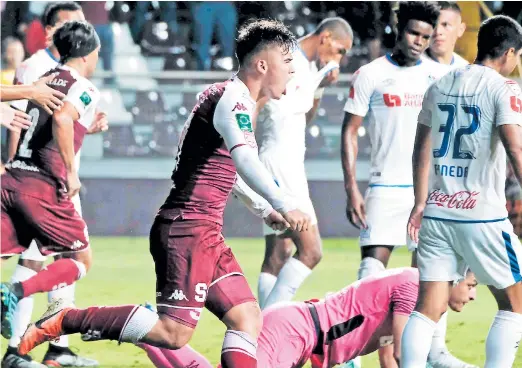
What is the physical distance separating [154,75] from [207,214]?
9.50 meters

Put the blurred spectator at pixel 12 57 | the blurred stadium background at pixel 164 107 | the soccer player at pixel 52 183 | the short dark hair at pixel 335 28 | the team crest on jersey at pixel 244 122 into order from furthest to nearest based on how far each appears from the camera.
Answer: the blurred spectator at pixel 12 57
the blurred stadium background at pixel 164 107
the short dark hair at pixel 335 28
the soccer player at pixel 52 183
the team crest on jersey at pixel 244 122

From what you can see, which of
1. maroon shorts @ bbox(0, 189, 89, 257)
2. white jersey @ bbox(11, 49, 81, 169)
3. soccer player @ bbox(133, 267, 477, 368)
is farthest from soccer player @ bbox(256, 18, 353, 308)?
soccer player @ bbox(133, 267, 477, 368)

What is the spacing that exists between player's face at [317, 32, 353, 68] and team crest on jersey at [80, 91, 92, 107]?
198cm

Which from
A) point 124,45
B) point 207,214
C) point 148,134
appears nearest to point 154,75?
point 148,134

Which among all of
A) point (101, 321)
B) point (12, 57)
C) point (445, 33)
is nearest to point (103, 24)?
point (12, 57)

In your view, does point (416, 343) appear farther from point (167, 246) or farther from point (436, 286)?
point (167, 246)

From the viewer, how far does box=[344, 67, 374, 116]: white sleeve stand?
22.9ft

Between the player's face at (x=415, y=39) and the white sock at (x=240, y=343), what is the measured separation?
261cm

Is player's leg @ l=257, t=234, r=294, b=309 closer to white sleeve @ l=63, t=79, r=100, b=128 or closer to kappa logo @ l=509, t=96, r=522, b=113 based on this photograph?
white sleeve @ l=63, t=79, r=100, b=128

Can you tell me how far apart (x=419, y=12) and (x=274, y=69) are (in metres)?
2.00

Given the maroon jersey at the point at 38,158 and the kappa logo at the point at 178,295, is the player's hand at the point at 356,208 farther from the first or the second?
the kappa logo at the point at 178,295

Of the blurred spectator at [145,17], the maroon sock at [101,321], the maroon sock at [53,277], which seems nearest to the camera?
the maroon sock at [101,321]

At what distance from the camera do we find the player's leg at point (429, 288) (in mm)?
5133

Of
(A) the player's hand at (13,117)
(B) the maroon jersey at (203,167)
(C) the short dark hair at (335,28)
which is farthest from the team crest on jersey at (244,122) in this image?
(C) the short dark hair at (335,28)
